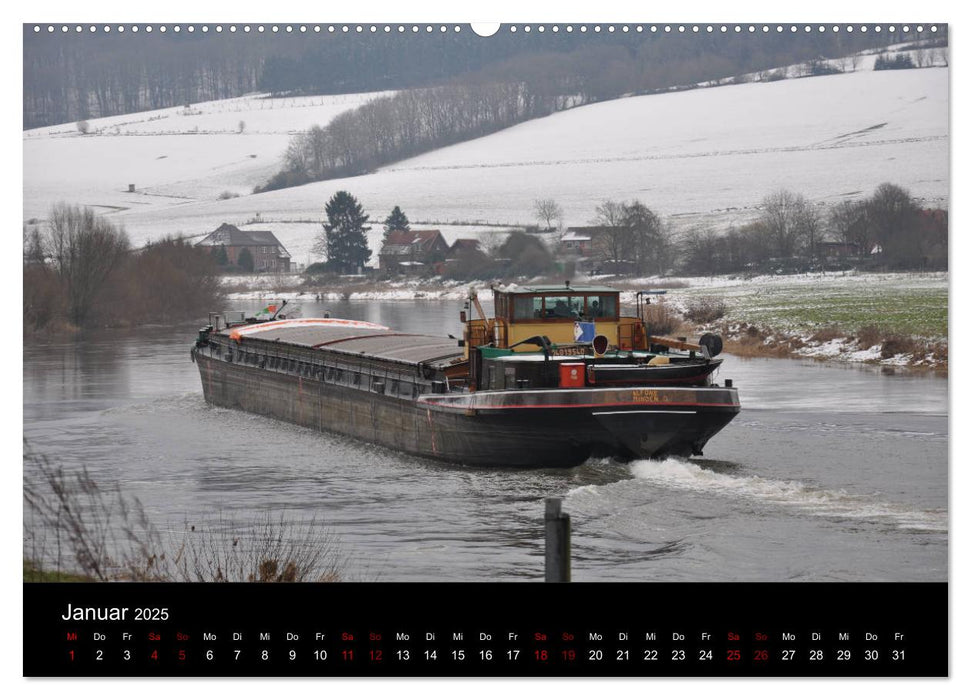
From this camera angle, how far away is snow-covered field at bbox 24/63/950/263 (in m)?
57.1

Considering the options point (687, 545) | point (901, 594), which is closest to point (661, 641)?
point (901, 594)

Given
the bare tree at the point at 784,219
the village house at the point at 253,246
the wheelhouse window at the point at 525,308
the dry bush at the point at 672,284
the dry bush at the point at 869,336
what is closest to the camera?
the wheelhouse window at the point at 525,308

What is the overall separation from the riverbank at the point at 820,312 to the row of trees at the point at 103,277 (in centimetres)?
1133

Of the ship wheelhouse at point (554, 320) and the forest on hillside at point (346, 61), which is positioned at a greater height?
the forest on hillside at point (346, 61)

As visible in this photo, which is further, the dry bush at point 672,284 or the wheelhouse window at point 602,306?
the dry bush at point 672,284

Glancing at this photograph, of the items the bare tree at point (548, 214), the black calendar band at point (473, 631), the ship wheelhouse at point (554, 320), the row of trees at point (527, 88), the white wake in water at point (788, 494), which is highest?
the row of trees at point (527, 88)

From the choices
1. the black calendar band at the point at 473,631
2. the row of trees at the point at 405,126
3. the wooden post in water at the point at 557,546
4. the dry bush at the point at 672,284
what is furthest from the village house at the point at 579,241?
the black calendar band at the point at 473,631

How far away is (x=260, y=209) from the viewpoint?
89625mm

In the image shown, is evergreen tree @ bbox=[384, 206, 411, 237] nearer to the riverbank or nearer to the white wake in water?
the riverbank

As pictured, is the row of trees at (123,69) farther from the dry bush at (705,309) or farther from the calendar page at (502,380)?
the dry bush at (705,309)

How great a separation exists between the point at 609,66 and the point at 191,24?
17.7 m

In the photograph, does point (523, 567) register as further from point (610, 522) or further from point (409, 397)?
point (409, 397)

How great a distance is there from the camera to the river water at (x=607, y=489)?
730 inches

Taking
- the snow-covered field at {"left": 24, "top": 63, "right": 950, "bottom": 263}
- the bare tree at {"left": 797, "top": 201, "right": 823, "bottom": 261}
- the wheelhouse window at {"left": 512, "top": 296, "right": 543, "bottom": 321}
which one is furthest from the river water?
the bare tree at {"left": 797, "top": 201, "right": 823, "bottom": 261}
